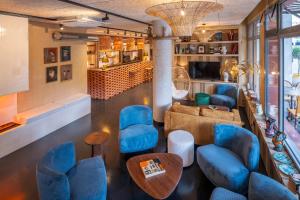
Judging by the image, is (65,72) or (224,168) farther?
(65,72)

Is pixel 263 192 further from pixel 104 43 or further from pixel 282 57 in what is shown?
pixel 104 43

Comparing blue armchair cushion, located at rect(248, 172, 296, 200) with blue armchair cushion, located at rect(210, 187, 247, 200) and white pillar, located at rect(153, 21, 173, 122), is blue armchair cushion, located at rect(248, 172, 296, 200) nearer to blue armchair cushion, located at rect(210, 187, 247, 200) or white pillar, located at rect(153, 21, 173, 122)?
blue armchair cushion, located at rect(210, 187, 247, 200)

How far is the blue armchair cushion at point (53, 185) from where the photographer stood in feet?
8.15

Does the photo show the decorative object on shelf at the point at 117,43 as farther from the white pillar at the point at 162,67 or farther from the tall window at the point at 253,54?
the tall window at the point at 253,54

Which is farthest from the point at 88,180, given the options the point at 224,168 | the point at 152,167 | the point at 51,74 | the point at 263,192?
the point at 51,74

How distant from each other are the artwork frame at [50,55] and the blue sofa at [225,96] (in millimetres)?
4921

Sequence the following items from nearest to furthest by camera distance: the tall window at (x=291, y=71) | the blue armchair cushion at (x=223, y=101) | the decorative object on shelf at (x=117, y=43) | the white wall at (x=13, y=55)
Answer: the tall window at (x=291, y=71) → the white wall at (x=13, y=55) → the blue armchair cushion at (x=223, y=101) → the decorative object on shelf at (x=117, y=43)

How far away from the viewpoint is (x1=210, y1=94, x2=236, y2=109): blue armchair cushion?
24.3 ft

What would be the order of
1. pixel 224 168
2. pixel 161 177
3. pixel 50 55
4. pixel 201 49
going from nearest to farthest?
1. pixel 161 177
2. pixel 224 168
3. pixel 50 55
4. pixel 201 49

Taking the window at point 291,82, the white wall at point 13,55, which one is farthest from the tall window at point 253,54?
the white wall at point 13,55

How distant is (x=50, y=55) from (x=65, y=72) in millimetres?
752

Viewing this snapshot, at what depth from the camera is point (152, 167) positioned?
322 cm

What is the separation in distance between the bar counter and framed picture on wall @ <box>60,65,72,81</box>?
8.03ft

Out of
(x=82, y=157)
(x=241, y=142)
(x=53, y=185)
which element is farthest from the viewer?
(x=82, y=157)
